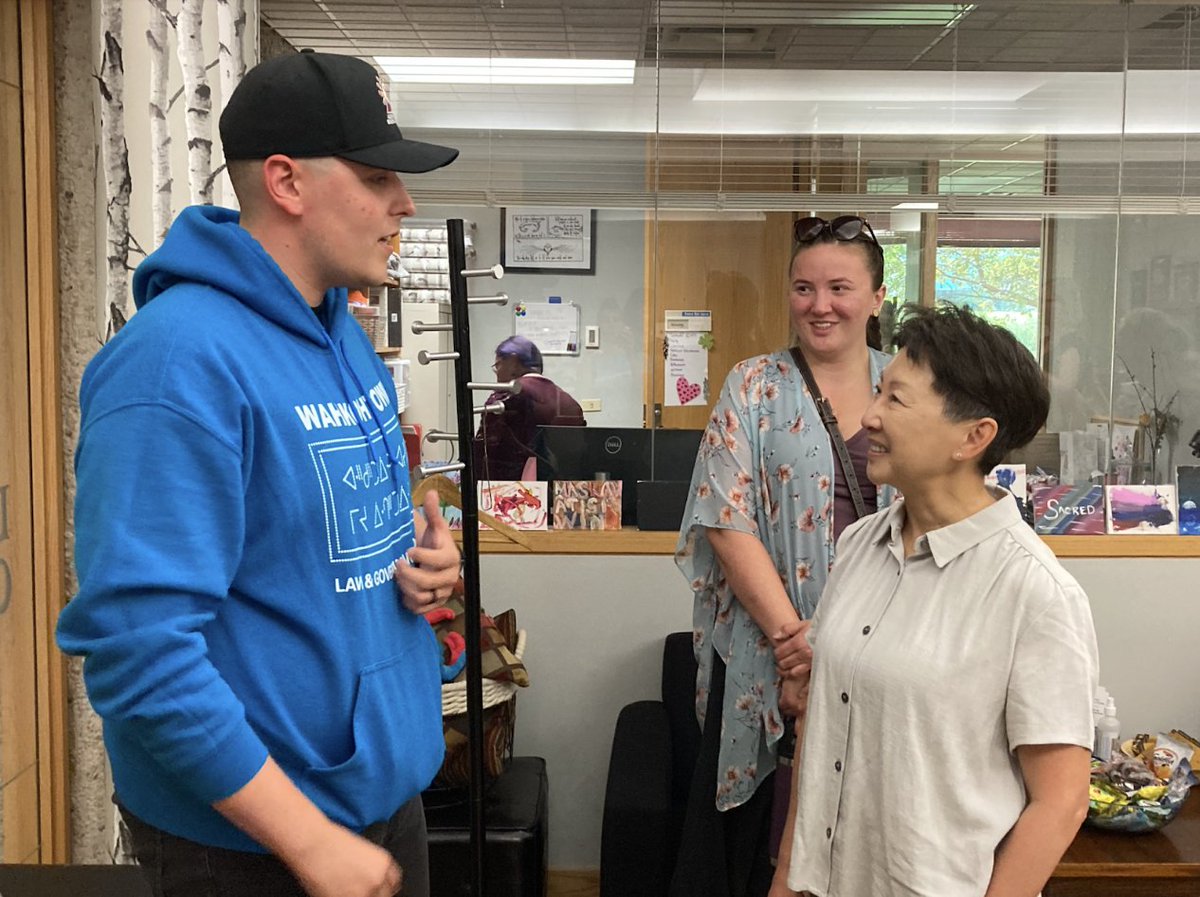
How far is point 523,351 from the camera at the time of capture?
11.3 ft

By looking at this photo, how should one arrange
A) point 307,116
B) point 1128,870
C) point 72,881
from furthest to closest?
1. point 1128,870
2. point 72,881
3. point 307,116

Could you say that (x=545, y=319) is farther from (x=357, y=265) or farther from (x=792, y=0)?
(x=357, y=265)

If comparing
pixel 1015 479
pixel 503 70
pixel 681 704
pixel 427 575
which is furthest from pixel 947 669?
pixel 503 70

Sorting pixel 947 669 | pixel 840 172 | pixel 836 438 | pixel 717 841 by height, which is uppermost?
pixel 840 172

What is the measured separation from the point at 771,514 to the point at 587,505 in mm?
1308

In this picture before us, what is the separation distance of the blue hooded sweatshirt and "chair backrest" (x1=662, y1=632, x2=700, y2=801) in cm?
156

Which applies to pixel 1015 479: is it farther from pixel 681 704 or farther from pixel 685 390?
pixel 681 704

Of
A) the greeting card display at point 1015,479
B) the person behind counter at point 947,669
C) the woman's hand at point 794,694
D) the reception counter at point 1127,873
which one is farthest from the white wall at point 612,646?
the person behind counter at point 947,669

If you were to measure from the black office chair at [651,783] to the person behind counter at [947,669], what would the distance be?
0.82 meters

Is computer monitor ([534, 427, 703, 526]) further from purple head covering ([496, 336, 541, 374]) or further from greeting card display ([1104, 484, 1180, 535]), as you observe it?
greeting card display ([1104, 484, 1180, 535])

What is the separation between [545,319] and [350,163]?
2356mm

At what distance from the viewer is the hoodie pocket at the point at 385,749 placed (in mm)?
1082

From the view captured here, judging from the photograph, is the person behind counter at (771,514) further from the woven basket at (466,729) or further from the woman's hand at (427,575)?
the woman's hand at (427,575)

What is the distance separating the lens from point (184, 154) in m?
2.09
